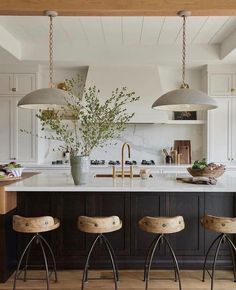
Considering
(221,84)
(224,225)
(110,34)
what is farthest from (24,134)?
(224,225)

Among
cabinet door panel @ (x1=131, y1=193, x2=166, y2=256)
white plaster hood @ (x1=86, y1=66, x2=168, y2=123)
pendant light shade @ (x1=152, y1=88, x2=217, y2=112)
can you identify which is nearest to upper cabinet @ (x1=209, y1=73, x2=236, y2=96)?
white plaster hood @ (x1=86, y1=66, x2=168, y2=123)

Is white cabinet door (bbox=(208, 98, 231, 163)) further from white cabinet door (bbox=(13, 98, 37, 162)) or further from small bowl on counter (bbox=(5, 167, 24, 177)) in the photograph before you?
small bowl on counter (bbox=(5, 167, 24, 177))

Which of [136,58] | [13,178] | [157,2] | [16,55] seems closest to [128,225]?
[13,178]

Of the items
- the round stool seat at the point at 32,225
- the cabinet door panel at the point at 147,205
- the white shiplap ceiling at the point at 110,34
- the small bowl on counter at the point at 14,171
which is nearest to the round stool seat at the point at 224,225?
the cabinet door panel at the point at 147,205

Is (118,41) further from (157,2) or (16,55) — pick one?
(157,2)

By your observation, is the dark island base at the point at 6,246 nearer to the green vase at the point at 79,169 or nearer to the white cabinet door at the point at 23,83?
the green vase at the point at 79,169

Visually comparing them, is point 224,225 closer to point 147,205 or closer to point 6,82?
point 147,205

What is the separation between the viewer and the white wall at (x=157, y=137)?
5730 mm

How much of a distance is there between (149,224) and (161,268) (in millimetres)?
835

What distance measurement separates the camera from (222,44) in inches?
191

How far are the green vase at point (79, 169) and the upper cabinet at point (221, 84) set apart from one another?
307 cm

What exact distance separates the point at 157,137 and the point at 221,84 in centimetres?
143

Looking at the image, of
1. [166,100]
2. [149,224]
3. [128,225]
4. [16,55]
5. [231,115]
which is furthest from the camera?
[231,115]

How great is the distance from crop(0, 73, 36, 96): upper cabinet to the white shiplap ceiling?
0.34 meters
